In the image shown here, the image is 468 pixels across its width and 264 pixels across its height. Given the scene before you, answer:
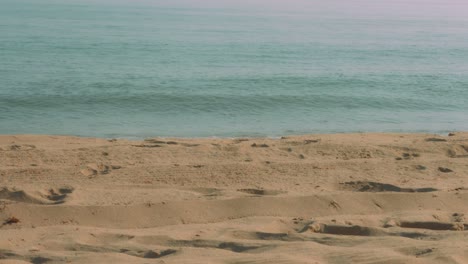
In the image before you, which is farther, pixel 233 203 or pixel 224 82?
pixel 224 82

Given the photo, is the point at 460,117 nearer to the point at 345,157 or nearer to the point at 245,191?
the point at 345,157

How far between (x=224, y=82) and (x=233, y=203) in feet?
42.9

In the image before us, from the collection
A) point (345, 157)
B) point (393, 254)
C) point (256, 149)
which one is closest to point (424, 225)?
point (393, 254)

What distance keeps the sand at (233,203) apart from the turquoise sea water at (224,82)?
13.7 ft

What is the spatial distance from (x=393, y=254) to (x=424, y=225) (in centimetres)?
106

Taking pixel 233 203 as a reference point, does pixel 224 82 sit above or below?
above

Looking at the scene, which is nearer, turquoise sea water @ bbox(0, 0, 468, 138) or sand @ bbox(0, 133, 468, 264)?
sand @ bbox(0, 133, 468, 264)

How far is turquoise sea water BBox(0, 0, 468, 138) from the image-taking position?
13.6 m

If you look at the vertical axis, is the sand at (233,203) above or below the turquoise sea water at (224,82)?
below

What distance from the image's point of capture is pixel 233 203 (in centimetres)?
580

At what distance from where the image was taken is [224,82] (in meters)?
18.7

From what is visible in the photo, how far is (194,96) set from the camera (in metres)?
16.4

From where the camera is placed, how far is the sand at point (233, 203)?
449cm

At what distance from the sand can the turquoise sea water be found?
4171 millimetres
